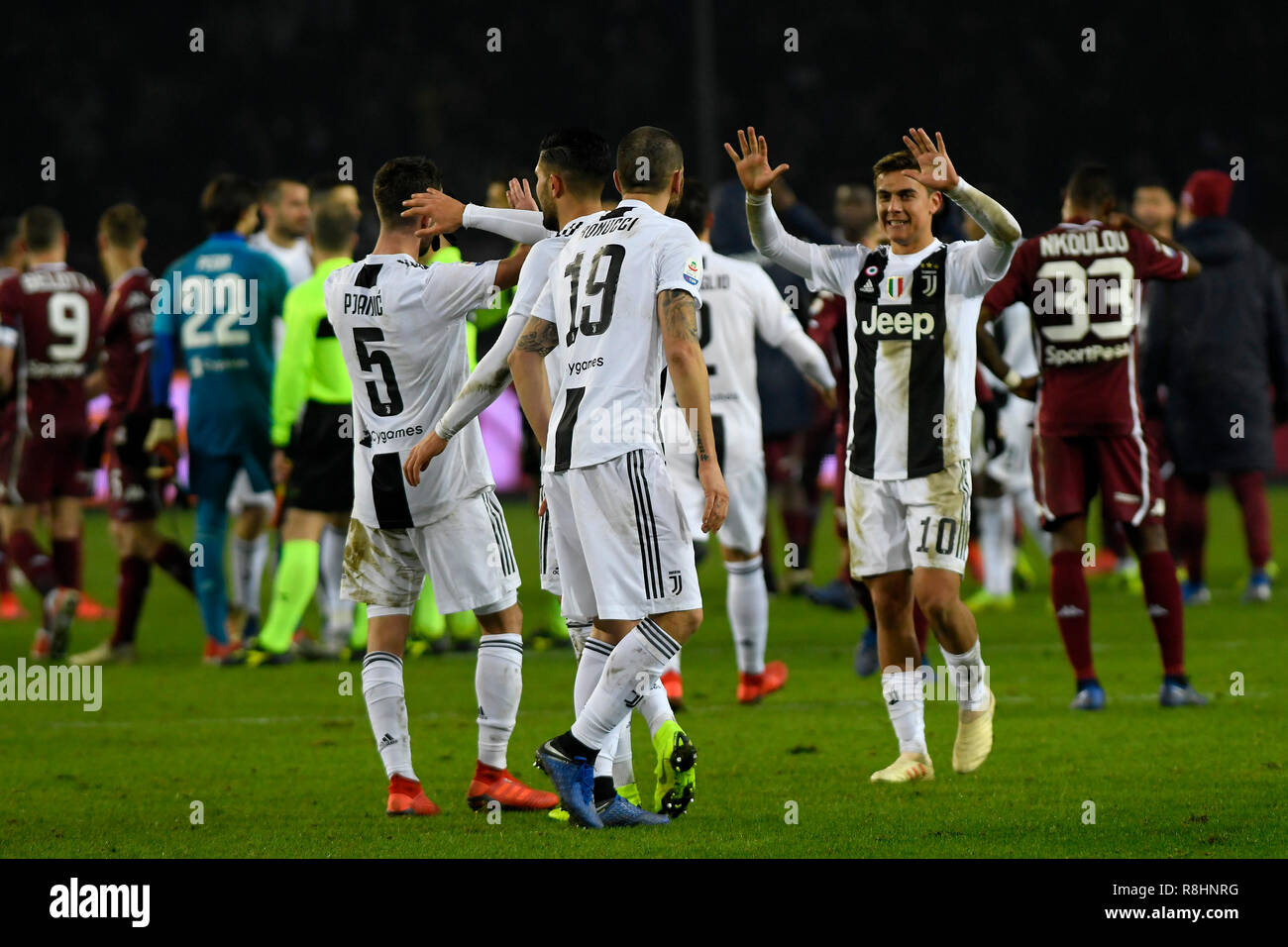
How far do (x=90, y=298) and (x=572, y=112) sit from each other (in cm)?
1846

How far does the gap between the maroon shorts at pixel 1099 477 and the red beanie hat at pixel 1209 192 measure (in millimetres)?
3305

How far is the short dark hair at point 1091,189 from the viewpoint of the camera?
24.8 feet

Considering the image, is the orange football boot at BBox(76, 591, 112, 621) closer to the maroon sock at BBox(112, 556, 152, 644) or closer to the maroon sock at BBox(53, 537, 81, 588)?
the maroon sock at BBox(53, 537, 81, 588)

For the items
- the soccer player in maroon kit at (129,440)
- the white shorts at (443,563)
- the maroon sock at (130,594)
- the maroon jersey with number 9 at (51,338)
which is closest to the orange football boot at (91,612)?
the maroon jersey with number 9 at (51,338)

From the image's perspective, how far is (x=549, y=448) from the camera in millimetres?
5254

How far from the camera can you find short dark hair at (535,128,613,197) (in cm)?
537

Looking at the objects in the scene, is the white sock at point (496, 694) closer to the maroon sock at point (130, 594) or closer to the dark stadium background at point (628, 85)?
the maroon sock at point (130, 594)

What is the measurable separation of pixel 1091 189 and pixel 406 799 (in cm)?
398

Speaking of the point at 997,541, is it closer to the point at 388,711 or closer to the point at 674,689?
the point at 674,689

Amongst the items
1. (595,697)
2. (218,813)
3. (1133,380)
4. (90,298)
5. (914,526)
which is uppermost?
(90,298)

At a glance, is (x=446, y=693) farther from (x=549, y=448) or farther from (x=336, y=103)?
(x=336, y=103)

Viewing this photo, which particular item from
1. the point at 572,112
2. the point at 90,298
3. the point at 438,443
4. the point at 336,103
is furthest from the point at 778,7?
the point at 438,443

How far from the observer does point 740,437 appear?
8.00 metres

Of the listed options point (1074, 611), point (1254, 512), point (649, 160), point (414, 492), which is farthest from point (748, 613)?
point (1254, 512)
